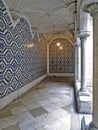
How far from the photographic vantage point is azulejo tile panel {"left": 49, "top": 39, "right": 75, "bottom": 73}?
33.5 ft

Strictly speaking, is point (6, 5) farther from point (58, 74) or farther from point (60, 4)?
point (58, 74)

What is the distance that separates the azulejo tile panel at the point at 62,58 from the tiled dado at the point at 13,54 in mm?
4699

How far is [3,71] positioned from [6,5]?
1.69 m

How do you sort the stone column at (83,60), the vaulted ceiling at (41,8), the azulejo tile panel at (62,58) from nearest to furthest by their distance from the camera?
the stone column at (83,60)
the vaulted ceiling at (41,8)
the azulejo tile panel at (62,58)

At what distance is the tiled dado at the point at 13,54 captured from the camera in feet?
12.1

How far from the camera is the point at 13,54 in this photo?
4.29 metres

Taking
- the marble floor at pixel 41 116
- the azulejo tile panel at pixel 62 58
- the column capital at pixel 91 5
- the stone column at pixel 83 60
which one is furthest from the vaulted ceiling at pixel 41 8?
the azulejo tile panel at pixel 62 58

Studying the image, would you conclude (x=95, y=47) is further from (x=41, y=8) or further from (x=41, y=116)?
(x=41, y=8)

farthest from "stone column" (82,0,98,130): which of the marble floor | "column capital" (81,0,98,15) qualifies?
the marble floor

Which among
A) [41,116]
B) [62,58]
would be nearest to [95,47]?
[41,116]

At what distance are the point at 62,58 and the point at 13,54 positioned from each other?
6.38 m

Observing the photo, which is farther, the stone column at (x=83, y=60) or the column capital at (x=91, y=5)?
the stone column at (x=83, y=60)

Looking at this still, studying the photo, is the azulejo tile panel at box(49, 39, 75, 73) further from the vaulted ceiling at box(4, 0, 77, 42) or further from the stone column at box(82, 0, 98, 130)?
the stone column at box(82, 0, 98, 130)

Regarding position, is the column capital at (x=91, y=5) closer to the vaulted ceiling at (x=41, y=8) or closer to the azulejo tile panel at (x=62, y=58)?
the vaulted ceiling at (x=41, y=8)
